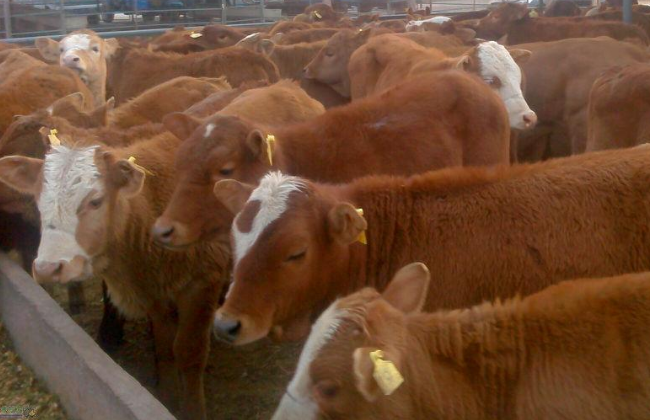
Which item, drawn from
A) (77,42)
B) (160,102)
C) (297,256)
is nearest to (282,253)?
(297,256)

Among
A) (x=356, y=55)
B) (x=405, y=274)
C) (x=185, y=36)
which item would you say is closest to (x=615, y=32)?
(x=356, y=55)

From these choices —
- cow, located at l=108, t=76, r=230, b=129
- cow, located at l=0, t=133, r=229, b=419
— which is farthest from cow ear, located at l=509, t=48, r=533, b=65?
cow, located at l=0, t=133, r=229, b=419

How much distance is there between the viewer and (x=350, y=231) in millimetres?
3797

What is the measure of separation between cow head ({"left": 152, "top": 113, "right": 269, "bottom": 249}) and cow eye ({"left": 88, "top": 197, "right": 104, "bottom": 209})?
39cm

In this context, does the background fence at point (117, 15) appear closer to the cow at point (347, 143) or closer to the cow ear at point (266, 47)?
the cow ear at point (266, 47)

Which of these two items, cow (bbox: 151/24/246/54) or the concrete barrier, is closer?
the concrete barrier

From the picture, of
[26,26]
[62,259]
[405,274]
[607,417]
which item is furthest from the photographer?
[26,26]

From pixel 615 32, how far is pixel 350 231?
31.5 feet

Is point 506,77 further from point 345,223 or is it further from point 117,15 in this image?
point 117,15

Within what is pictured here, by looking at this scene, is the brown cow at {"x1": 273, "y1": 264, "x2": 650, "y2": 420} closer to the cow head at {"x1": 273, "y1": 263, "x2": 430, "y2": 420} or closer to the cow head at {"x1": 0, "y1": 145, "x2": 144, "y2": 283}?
the cow head at {"x1": 273, "y1": 263, "x2": 430, "y2": 420}

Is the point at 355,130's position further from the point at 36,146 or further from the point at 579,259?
the point at 36,146

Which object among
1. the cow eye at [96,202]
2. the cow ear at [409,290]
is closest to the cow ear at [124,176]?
the cow eye at [96,202]

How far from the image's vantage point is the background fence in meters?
16.4

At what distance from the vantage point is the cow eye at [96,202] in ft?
15.6
